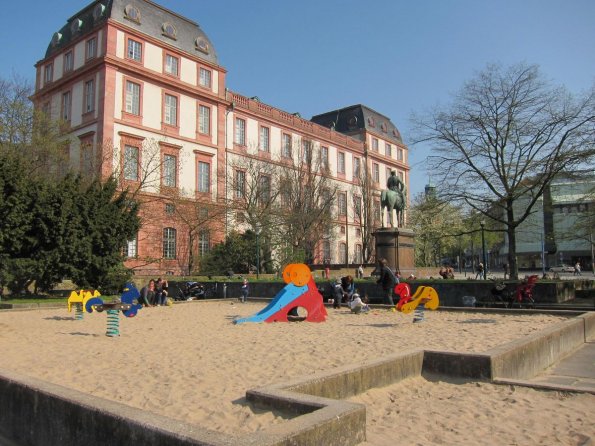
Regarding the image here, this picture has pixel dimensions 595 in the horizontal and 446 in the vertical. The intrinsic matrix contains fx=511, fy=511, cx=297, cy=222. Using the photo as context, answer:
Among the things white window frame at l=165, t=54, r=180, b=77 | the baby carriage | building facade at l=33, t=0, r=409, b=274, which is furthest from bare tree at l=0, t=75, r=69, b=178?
the baby carriage

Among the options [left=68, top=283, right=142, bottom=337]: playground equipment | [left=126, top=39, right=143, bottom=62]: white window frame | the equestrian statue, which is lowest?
[left=68, top=283, right=142, bottom=337]: playground equipment

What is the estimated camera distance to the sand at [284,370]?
504 cm

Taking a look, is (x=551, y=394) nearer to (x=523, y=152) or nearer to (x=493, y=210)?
(x=523, y=152)

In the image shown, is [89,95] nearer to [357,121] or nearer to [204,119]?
[204,119]

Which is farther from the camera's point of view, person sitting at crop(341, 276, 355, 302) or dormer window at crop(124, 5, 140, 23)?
dormer window at crop(124, 5, 140, 23)

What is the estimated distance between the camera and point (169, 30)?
152 ft

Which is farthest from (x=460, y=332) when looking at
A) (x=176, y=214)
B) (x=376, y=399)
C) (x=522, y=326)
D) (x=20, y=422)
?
(x=176, y=214)

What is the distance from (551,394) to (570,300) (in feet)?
52.9

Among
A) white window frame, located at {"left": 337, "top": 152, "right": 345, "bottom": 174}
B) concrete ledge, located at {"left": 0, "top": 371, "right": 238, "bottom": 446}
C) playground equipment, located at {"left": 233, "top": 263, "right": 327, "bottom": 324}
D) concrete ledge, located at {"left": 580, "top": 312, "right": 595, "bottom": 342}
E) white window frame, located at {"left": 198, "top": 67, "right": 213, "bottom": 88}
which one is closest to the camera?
concrete ledge, located at {"left": 0, "top": 371, "right": 238, "bottom": 446}

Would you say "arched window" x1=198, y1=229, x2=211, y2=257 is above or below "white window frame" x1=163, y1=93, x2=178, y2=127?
below

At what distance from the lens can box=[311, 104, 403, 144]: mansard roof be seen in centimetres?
7425

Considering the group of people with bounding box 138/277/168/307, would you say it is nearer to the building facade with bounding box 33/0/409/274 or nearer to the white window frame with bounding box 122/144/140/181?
the building facade with bounding box 33/0/409/274

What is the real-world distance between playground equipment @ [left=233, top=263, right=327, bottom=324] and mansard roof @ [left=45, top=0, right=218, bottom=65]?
113 feet

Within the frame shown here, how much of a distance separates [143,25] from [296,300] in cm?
3704
